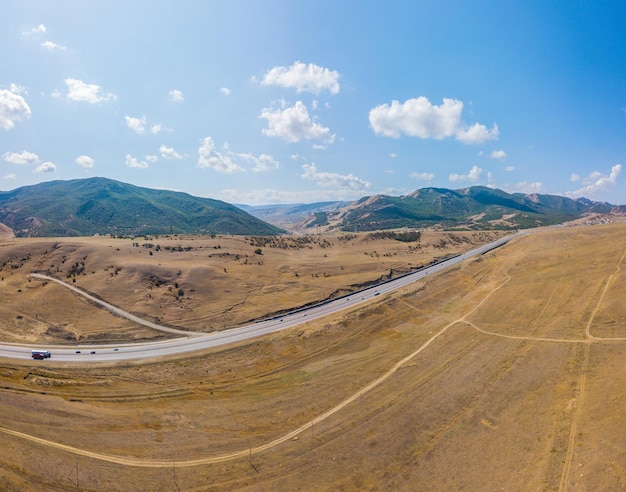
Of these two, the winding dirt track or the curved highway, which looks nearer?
the winding dirt track

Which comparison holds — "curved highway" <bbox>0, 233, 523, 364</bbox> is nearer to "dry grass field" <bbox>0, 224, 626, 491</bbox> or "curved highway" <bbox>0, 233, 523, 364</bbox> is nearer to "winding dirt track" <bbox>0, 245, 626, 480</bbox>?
"dry grass field" <bbox>0, 224, 626, 491</bbox>

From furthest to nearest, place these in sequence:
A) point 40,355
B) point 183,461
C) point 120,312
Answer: point 120,312 < point 40,355 < point 183,461

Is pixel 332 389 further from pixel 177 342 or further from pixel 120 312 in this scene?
pixel 120 312

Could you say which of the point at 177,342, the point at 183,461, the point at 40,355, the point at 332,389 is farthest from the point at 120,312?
the point at 332,389

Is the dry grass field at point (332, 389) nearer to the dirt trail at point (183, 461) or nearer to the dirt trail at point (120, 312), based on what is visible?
the dirt trail at point (183, 461)

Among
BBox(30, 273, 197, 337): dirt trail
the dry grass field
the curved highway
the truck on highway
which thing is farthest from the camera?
BBox(30, 273, 197, 337): dirt trail

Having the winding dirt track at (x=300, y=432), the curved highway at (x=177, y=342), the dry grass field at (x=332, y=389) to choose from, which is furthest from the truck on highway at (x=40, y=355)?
the winding dirt track at (x=300, y=432)

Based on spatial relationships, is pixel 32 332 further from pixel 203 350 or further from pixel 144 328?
pixel 203 350

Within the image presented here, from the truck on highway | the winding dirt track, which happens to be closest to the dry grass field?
the winding dirt track
